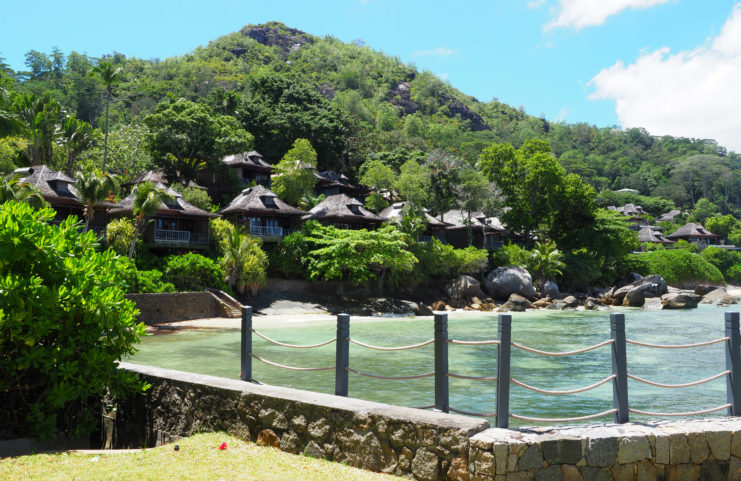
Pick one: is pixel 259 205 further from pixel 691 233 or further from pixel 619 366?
pixel 691 233

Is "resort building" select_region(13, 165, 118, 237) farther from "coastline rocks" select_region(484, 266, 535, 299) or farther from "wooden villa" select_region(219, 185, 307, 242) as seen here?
"coastline rocks" select_region(484, 266, 535, 299)

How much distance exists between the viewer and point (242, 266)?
33.1 meters

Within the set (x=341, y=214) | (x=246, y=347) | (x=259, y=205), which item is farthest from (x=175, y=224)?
(x=246, y=347)

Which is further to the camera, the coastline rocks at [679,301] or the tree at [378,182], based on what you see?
the tree at [378,182]

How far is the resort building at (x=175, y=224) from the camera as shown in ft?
116

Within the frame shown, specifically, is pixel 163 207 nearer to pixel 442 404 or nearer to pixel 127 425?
pixel 127 425

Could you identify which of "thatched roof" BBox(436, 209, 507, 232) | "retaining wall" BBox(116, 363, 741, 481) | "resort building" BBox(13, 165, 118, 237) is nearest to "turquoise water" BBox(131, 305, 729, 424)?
"retaining wall" BBox(116, 363, 741, 481)

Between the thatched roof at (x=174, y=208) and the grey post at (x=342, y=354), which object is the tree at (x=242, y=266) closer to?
the thatched roof at (x=174, y=208)

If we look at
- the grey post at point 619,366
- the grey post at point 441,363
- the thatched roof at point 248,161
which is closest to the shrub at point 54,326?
the grey post at point 441,363

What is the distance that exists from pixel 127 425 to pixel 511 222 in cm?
4667

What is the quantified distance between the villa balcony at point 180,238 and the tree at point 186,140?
9.19 meters

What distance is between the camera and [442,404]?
21.1 feet

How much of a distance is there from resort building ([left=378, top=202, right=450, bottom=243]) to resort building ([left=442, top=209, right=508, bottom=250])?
94 centimetres

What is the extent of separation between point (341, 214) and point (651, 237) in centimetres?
5220
